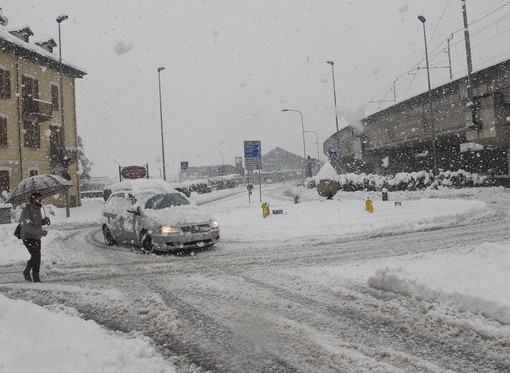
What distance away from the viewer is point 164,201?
11.3m

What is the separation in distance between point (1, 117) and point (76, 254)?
Result: 68.1 ft

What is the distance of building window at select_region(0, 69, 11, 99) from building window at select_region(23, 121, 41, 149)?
2324 mm

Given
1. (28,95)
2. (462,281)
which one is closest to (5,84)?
(28,95)

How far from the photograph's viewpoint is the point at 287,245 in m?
11.0

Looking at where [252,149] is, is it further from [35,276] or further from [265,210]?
[35,276]

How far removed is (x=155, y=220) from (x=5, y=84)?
2338cm

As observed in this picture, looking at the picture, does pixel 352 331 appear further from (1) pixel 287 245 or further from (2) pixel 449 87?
(2) pixel 449 87

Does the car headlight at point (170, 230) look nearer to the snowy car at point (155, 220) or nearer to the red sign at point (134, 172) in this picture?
the snowy car at point (155, 220)

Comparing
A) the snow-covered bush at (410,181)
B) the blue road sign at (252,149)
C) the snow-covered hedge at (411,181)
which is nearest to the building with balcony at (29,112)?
the blue road sign at (252,149)

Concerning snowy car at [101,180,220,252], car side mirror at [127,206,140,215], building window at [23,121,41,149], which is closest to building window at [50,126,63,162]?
building window at [23,121,41,149]

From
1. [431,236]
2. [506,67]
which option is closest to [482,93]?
[506,67]

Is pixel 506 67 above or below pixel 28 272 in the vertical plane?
above

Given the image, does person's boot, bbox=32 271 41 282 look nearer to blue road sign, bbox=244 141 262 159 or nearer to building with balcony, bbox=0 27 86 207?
blue road sign, bbox=244 141 262 159

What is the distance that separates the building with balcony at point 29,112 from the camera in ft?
88.8
